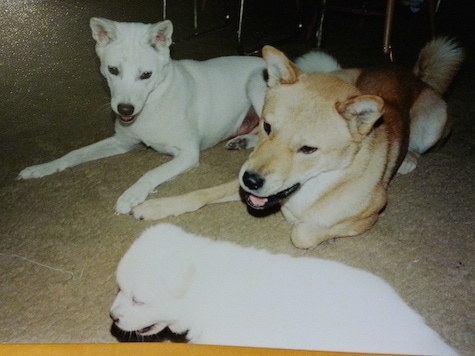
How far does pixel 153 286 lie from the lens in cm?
99

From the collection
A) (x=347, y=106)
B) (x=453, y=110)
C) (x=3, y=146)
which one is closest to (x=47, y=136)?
(x=3, y=146)

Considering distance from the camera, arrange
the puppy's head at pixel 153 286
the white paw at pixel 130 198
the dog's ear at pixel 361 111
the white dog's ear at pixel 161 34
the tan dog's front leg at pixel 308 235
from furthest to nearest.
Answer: the white dog's ear at pixel 161 34
the white paw at pixel 130 198
the tan dog's front leg at pixel 308 235
the dog's ear at pixel 361 111
the puppy's head at pixel 153 286

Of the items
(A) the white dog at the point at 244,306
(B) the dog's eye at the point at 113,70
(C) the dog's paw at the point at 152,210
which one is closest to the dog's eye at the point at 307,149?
(A) the white dog at the point at 244,306

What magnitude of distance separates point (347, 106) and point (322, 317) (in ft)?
2.01

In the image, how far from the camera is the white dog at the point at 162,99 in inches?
65.6

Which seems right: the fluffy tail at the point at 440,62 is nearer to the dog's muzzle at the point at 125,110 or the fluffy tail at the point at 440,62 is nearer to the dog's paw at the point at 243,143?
the dog's paw at the point at 243,143

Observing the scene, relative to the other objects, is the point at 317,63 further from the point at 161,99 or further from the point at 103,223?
the point at 103,223

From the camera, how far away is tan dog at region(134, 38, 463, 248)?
4.19 ft

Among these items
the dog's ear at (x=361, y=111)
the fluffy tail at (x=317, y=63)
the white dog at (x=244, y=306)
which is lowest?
the white dog at (x=244, y=306)

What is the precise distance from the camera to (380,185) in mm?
1488

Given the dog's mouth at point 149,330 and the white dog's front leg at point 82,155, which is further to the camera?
the white dog's front leg at point 82,155

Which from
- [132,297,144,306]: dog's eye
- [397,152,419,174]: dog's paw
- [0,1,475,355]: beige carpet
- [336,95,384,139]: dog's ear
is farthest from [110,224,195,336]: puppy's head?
[397,152,419,174]: dog's paw

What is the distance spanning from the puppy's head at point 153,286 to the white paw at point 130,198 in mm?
504

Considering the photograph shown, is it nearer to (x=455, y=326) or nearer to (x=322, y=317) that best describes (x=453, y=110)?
(x=455, y=326)
